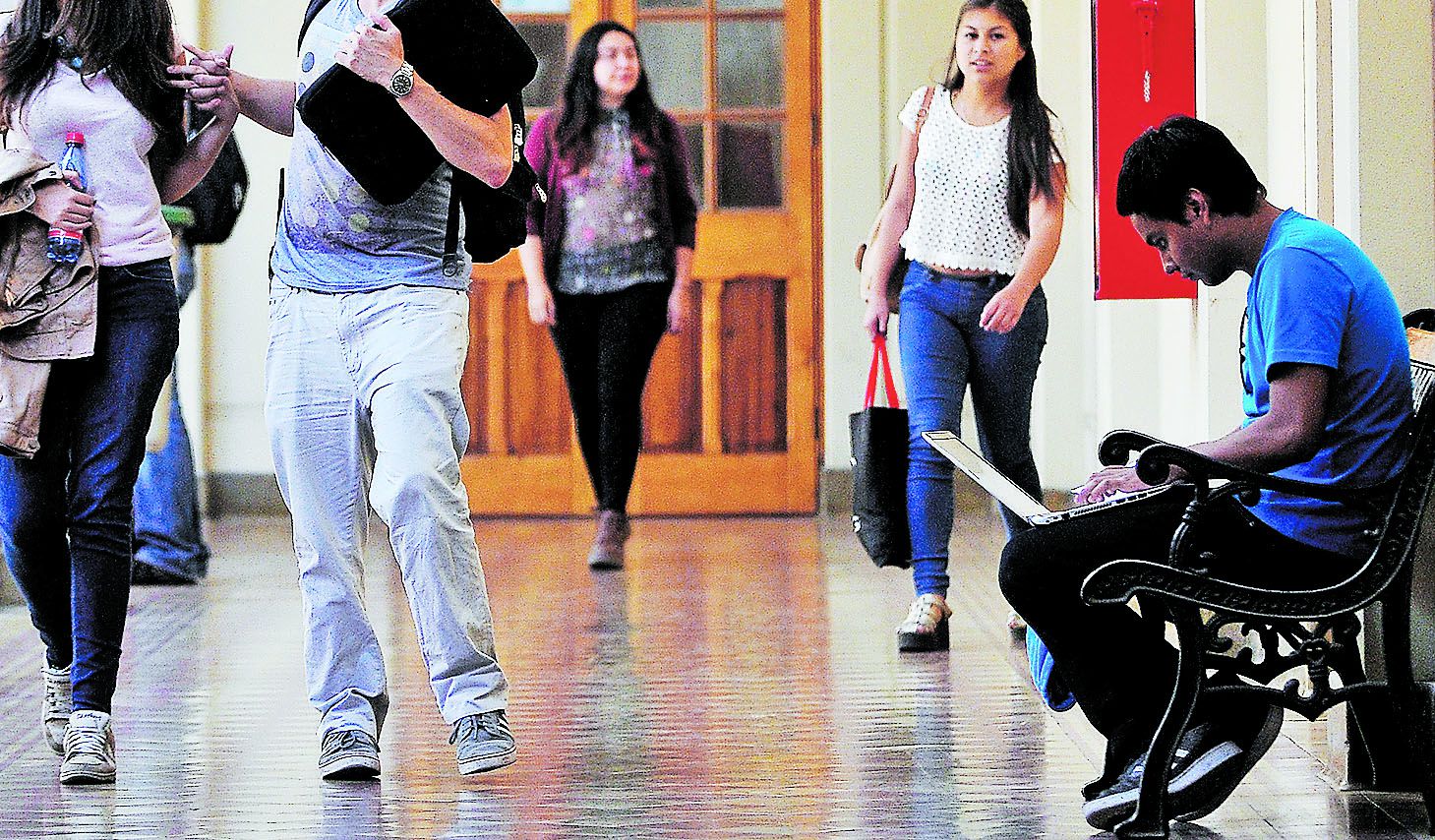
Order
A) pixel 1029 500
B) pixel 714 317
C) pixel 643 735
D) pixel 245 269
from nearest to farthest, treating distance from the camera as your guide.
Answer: pixel 1029 500 → pixel 643 735 → pixel 714 317 → pixel 245 269

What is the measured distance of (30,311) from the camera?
3.78 m

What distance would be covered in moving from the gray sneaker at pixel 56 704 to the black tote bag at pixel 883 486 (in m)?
2.17

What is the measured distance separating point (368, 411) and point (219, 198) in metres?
2.83

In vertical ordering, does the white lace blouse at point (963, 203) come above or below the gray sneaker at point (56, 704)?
above

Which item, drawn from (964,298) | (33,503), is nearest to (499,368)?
(964,298)

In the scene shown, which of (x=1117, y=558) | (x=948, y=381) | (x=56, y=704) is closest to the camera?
(x=1117, y=558)

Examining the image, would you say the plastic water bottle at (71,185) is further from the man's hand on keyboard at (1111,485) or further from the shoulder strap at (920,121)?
the shoulder strap at (920,121)

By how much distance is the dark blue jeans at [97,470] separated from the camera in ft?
12.6

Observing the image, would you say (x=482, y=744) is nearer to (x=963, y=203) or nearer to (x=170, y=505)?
(x=963, y=203)

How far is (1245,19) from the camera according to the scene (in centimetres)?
521

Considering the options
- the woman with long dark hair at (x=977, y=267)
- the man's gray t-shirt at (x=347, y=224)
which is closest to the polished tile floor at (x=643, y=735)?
the woman with long dark hair at (x=977, y=267)

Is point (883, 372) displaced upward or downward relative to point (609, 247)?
downward

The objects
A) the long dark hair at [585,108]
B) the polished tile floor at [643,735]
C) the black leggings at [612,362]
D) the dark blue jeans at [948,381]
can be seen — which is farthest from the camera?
the long dark hair at [585,108]

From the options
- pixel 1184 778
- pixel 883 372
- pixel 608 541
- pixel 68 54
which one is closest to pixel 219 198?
pixel 608 541
